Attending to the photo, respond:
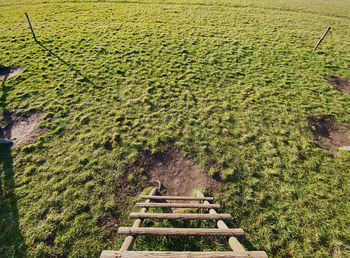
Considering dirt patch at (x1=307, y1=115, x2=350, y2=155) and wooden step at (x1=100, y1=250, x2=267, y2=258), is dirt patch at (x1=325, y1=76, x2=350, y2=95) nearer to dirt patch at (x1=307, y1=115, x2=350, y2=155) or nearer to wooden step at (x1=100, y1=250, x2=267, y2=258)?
dirt patch at (x1=307, y1=115, x2=350, y2=155)

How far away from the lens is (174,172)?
18.5ft

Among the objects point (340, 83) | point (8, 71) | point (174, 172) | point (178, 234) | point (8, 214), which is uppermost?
point (8, 71)

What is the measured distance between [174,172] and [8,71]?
1148 cm

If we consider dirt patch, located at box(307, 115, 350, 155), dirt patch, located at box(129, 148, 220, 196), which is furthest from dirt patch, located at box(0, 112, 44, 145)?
dirt patch, located at box(307, 115, 350, 155)

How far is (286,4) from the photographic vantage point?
22375mm

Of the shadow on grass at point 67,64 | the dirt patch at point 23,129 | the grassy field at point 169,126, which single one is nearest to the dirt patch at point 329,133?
the grassy field at point 169,126

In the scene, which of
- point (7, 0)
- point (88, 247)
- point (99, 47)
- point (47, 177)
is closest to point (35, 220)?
point (47, 177)

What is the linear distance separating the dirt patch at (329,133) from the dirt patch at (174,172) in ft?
17.1

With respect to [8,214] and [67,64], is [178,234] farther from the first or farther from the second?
[67,64]

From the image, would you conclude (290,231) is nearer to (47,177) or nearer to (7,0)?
(47,177)

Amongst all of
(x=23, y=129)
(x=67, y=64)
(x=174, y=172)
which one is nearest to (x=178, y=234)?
(x=174, y=172)

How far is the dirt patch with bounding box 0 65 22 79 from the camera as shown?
9023mm

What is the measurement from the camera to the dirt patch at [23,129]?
6266 mm

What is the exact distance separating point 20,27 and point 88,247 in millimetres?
18814
